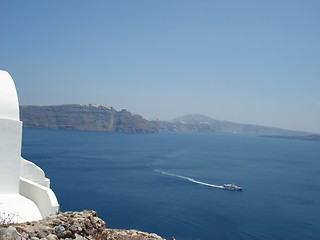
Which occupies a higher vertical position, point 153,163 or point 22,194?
point 22,194

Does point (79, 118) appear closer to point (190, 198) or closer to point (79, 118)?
point (79, 118)

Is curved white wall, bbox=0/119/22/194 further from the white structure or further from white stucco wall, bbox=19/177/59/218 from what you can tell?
white stucco wall, bbox=19/177/59/218

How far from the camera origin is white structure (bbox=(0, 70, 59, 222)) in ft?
26.6

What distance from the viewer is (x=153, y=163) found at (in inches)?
2662

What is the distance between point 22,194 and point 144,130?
187077 mm

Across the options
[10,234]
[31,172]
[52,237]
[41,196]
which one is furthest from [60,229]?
[31,172]

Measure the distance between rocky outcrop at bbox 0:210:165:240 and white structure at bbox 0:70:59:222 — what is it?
2.35m

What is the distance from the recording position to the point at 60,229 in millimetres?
5434

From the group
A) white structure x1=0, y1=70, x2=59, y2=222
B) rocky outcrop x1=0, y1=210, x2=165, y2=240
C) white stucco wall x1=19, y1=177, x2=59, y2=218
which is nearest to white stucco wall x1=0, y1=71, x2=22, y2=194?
white structure x1=0, y1=70, x2=59, y2=222

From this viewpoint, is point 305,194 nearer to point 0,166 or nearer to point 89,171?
point 89,171

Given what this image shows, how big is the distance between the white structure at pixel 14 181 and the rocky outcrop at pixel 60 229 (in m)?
2.35

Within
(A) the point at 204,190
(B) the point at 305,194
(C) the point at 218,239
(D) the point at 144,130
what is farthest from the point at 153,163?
(D) the point at 144,130

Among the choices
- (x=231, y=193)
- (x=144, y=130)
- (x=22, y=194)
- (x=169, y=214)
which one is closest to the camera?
(x=22, y=194)

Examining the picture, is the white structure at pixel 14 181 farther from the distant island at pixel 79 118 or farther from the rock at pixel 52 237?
the distant island at pixel 79 118
